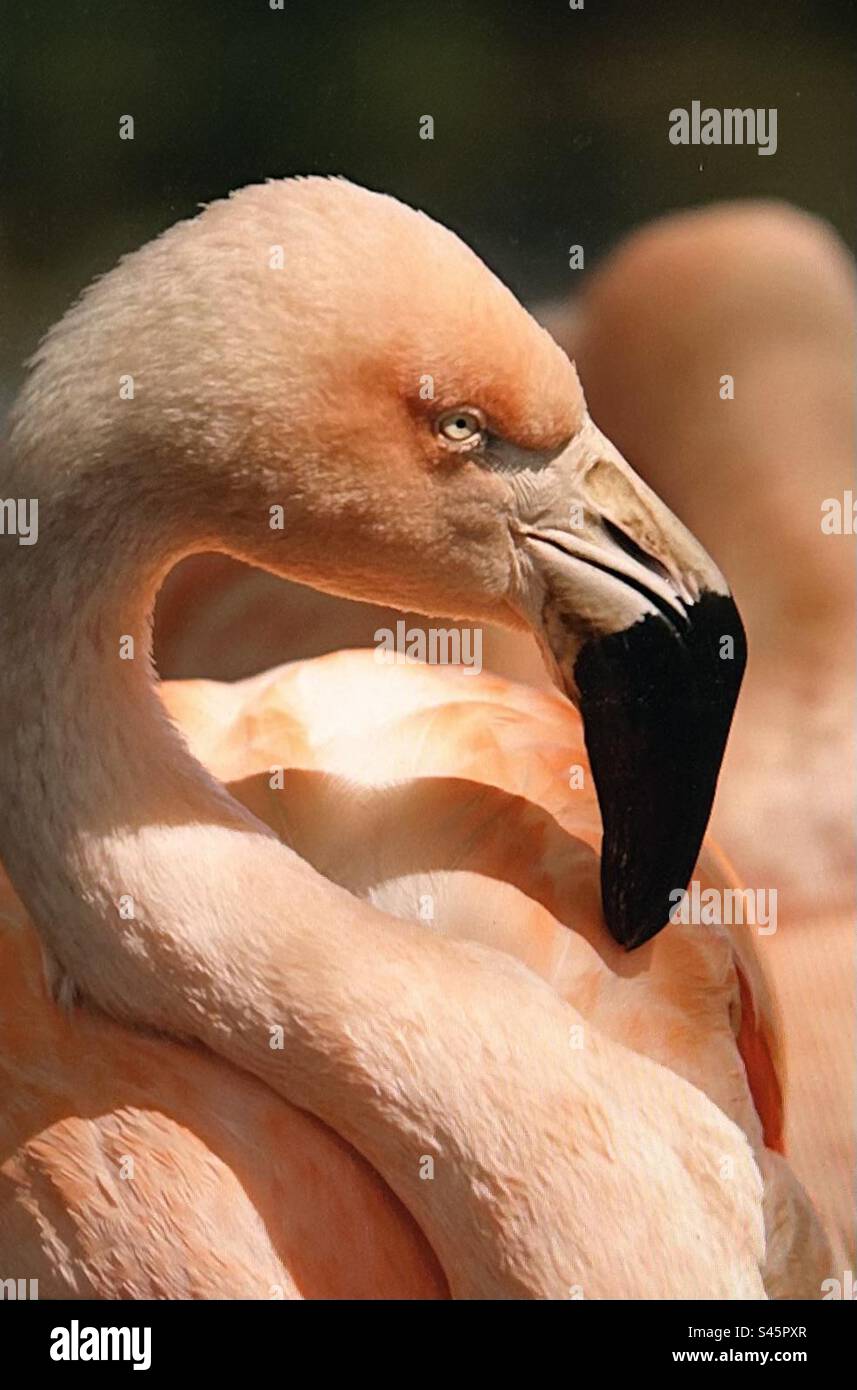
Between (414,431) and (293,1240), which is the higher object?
(414,431)

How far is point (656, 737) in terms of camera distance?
1.40 metres

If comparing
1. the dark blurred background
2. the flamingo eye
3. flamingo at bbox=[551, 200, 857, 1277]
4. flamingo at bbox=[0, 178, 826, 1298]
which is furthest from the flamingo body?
flamingo at bbox=[551, 200, 857, 1277]

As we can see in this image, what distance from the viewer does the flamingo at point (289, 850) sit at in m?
1.24

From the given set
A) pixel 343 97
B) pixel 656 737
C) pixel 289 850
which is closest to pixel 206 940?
pixel 289 850

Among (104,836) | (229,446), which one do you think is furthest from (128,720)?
(229,446)

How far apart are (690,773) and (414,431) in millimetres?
370

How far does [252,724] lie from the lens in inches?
68.4

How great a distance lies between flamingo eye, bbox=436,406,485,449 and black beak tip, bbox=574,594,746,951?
0.63ft

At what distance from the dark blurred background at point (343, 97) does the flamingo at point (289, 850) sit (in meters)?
0.80

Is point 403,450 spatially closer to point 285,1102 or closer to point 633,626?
point 633,626

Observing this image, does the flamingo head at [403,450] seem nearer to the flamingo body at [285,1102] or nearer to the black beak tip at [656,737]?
the black beak tip at [656,737]

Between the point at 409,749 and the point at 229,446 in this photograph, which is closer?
the point at 229,446

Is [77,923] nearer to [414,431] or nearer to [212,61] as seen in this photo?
[414,431]

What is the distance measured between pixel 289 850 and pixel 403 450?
0.36m
